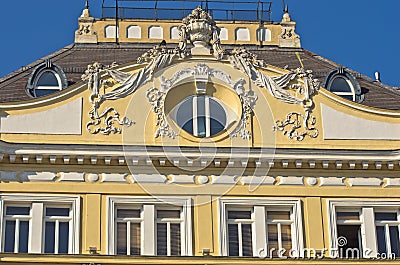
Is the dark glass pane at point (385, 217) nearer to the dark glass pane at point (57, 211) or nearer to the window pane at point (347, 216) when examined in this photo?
the window pane at point (347, 216)

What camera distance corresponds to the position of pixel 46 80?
39656 mm

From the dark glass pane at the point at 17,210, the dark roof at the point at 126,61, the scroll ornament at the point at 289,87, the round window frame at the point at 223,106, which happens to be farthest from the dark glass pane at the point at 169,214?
the dark roof at the point at 126,61

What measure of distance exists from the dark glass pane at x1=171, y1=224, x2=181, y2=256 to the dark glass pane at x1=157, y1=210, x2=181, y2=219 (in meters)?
0.29

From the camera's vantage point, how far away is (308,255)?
1430 inches

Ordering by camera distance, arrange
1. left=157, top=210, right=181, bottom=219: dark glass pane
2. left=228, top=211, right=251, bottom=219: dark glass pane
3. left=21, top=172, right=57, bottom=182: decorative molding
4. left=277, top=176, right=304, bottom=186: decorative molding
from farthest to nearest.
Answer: left=277, top=176, right=304, bottom=186: decorative molding < left=228, top=211, right=251, bottom=219: dark glass pane < left=157, top=210, right=181, bottom=219: dark glass pane < left=21, top=172, right=57, bottom=182: decorative molding

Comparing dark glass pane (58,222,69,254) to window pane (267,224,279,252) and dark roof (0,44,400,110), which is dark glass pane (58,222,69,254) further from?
window pane (267,224,279,252)

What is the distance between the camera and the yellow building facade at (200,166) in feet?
119

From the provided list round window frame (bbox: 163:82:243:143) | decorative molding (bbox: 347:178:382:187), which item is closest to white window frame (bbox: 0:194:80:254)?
round window frame (bbox: 163:82:243:143)

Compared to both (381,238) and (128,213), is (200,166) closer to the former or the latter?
(128,213)

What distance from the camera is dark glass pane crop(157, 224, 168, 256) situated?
3637 cm

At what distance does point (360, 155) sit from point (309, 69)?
5654mm

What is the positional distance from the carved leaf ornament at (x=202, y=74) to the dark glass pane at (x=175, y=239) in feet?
9.68

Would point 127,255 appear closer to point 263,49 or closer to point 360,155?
point 360,155

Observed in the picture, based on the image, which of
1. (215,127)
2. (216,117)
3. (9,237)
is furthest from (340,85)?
(9,237)
